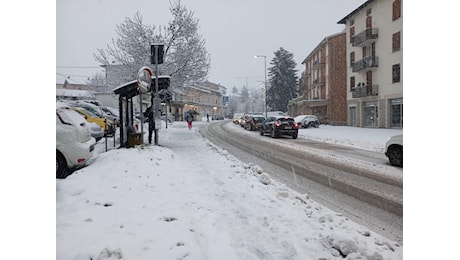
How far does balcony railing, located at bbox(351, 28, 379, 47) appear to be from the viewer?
2579 millimetres

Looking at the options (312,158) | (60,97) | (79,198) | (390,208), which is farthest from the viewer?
(312,158)

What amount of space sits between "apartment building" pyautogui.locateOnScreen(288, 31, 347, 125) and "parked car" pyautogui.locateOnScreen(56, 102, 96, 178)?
1.91 m

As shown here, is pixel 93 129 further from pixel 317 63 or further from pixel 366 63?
pixel 366 63

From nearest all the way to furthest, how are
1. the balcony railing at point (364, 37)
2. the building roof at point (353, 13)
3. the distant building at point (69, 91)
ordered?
the distant building at point (69, 91)
the building roof at point (353, 13)
the balcony railing at point (364, 37)

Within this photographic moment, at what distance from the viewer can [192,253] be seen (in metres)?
2.01

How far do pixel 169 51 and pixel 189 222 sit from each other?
2.11m

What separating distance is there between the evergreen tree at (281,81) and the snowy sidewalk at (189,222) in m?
1.09

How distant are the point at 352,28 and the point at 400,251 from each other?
5.52 ft

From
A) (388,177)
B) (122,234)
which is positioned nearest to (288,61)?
(122,234)

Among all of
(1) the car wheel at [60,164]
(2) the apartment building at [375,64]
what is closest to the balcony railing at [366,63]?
→ (2) the apartment building at [375,64]

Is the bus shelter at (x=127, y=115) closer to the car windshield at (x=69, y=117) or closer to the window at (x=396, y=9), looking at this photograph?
the car windshield at (x=69, y=117)

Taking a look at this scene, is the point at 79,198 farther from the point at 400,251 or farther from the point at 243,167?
the point at 243,167

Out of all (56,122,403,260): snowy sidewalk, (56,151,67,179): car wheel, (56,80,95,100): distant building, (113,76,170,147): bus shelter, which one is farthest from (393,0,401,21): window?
(113,76,170,147): bus shelter

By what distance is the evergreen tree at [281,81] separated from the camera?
9.00 feet
